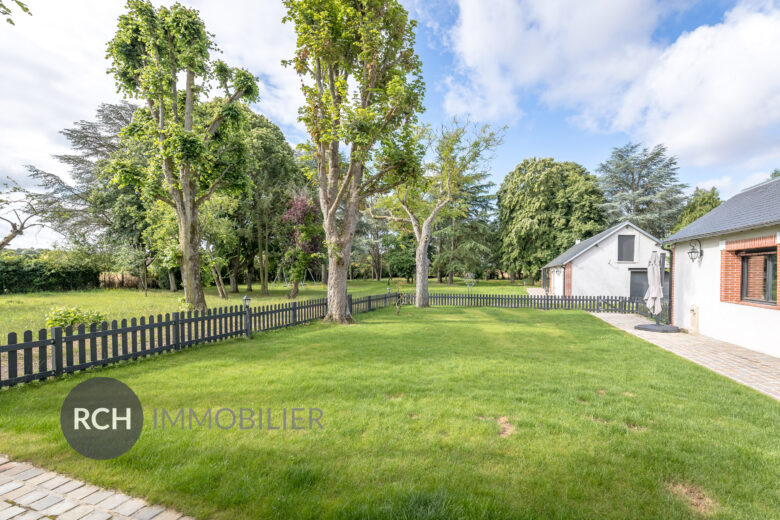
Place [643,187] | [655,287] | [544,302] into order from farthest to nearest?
[643,187] → [544,302] → [655,287]

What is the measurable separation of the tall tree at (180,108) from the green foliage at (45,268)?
18.8 m

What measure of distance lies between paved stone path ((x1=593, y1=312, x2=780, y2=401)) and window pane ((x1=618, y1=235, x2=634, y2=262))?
1215 centimetres

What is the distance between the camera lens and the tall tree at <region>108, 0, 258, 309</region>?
10.8 meters

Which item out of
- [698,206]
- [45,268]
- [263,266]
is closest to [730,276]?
[263,266]

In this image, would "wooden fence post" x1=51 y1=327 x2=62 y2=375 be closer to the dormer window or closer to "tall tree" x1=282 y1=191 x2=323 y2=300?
"tall tree" x1=282 y1=191 x2=323 y2=300

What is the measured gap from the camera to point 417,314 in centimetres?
1529

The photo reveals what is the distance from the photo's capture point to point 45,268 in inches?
1016

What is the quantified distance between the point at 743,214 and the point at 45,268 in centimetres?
4109

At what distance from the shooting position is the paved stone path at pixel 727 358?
6137mm

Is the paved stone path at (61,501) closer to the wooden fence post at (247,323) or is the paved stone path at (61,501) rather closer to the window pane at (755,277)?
the wooden fence post at (247,323)

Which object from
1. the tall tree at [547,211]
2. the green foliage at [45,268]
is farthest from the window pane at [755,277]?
the green foliage at [45,268]

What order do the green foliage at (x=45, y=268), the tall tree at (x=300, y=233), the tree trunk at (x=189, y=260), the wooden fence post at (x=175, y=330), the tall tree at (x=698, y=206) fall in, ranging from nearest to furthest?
the wooden fence post at (x=175, y=330)
the tree trunk at (x=189, y=260)
the tall tree at (x=300, y=233)
the green foliage at (x=45, y=268)
the tall tree at (x=698, y=206)

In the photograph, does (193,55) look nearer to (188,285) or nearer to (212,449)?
(188,285)

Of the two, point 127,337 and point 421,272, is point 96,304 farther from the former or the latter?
point 421,272
